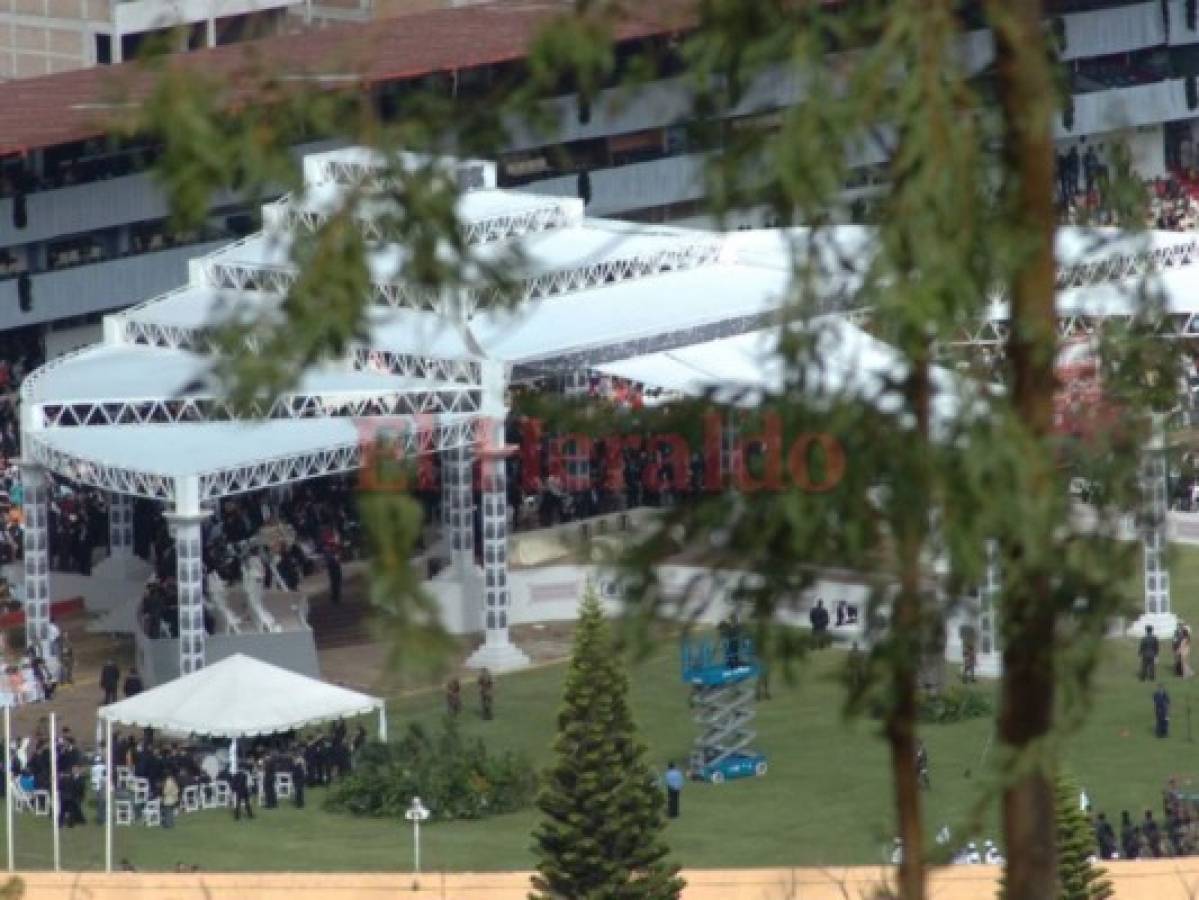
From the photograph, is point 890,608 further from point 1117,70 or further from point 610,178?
point 1117,70

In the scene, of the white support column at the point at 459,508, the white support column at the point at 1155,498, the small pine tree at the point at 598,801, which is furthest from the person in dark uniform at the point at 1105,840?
the white support column at the point at 1155,498

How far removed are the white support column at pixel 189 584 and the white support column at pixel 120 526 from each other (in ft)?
21.7

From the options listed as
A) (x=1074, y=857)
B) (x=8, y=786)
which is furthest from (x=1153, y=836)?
(x=8, y=786)

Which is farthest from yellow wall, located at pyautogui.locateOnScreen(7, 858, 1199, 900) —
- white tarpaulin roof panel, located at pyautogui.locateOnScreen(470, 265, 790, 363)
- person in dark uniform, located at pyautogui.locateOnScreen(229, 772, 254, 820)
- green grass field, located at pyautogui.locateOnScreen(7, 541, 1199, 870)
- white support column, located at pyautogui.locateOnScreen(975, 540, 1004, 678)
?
white support column, located at pyautogui.locateOnScreen(975, 540, 1004, 678)

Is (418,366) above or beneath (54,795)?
above

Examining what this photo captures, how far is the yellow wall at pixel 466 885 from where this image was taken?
33.0 metres

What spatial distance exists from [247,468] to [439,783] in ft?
21.1

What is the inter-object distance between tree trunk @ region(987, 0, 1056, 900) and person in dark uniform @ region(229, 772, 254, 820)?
29317 millimetres

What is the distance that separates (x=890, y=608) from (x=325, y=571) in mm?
39862

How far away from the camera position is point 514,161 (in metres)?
67.1

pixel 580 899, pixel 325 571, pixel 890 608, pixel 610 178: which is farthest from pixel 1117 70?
pixel 890 608

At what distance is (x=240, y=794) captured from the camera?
38.4m

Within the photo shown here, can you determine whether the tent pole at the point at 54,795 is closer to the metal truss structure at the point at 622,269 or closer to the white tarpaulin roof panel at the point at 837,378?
the metal truss structure at the point at 622,269

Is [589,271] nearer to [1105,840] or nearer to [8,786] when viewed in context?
[8,786]
